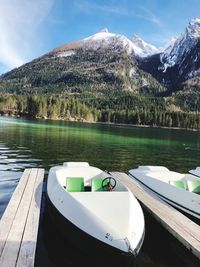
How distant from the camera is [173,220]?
14.7m

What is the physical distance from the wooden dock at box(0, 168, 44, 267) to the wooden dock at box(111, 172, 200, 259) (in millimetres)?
5595

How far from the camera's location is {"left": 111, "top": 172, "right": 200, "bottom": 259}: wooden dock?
12.4m

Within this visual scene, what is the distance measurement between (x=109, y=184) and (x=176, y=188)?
4080 mm

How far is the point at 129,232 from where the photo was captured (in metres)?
11.3

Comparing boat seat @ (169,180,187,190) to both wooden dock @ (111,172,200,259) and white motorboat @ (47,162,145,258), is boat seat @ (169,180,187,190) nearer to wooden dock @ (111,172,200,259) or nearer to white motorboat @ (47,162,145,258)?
wooden dock @ (111,172,200,259)

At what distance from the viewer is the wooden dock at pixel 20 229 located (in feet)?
33.9

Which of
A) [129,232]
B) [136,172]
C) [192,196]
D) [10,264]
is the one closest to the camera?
[10,264]

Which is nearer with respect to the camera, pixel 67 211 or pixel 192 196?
pixel 67 211

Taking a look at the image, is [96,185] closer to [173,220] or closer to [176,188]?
[173,220]

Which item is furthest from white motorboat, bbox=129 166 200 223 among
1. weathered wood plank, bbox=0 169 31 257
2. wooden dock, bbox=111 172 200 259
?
weathered wood plank, bbox=0 169 31 257

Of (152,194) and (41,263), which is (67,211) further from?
(152,194)

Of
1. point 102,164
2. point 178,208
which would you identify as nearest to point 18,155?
point 102,164

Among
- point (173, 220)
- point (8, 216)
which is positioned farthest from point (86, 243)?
point (173, 220)

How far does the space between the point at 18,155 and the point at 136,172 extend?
19074 mm
